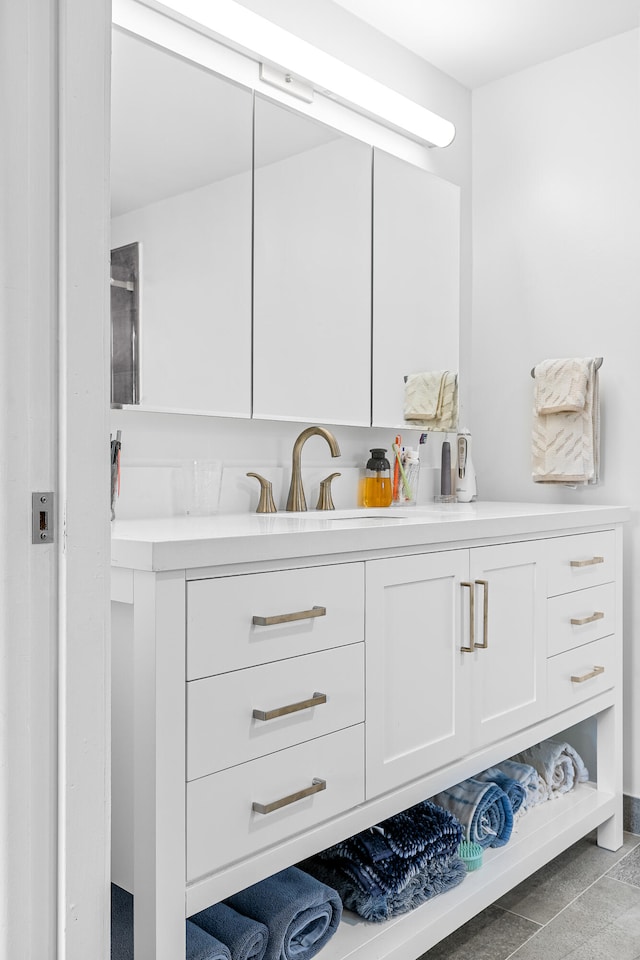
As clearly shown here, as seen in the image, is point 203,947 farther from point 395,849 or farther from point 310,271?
point 310,271

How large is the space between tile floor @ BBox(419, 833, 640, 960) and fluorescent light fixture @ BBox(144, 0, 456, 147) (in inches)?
79.3

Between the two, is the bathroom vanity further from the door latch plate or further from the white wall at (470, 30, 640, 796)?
the white wall at (470, 30, 640, 796)

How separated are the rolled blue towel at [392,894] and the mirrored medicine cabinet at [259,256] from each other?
3.26 feet

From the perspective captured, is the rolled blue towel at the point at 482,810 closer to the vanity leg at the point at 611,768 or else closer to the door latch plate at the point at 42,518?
the vanity leg at the point at 611,768

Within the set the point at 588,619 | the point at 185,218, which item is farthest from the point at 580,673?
the point at 185,218

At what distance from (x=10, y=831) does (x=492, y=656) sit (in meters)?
1.07

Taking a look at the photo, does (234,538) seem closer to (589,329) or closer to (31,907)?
(31,907)

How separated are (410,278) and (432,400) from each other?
353 mm

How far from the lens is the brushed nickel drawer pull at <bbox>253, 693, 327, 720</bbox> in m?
1.21

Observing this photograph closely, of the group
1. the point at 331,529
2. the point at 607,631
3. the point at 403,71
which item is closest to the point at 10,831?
the point at 331,529

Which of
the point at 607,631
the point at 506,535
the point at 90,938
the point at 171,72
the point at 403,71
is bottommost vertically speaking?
the point at 90,938

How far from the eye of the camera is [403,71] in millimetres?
2318

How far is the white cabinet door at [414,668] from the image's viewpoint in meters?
1.43

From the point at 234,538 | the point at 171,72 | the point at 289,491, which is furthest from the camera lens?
the point at 289,491
